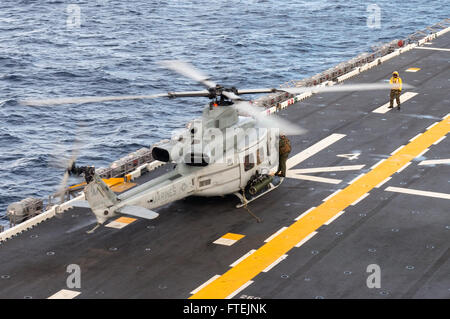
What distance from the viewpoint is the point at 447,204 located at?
3684cm

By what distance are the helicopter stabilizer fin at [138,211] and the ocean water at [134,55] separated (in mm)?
18991

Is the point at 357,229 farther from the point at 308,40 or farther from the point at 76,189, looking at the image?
the point at 308,40

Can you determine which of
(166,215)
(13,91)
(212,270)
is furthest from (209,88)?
(13,91)

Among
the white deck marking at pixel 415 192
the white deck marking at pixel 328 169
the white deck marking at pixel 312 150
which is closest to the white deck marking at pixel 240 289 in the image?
the white deck marking at pixel 415 192

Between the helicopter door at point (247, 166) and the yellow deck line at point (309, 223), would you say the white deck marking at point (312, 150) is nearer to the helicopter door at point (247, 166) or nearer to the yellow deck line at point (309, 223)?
the yellow deck line at point (309, 223)

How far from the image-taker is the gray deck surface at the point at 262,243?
97.9ft

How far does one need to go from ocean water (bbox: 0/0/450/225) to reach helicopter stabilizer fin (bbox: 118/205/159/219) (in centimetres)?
1899

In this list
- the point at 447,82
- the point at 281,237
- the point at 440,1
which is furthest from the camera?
the point at 440,1

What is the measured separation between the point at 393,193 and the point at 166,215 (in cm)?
1109

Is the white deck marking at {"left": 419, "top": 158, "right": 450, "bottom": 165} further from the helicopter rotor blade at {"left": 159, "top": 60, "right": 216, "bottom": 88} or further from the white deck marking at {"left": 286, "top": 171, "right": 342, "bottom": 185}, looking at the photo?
the helicopter rotor blade at {"left": 159, "top": 60, "right": 216, "bottom": 88}

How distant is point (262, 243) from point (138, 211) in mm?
5620

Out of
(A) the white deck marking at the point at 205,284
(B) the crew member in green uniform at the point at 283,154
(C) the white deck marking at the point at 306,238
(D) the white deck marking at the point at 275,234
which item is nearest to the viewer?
(A) the white deck marking at the point at 205,284

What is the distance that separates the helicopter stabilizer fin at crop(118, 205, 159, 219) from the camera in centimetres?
3114

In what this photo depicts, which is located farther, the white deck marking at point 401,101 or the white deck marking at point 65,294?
the white deck marking at point 401,101
